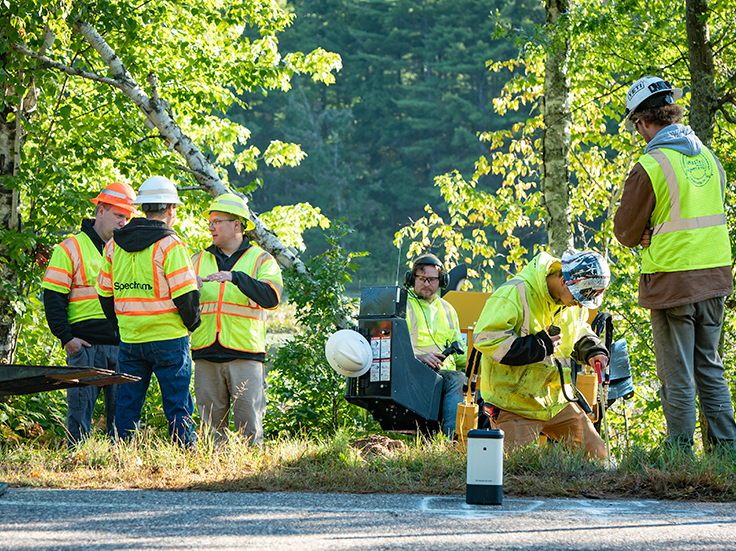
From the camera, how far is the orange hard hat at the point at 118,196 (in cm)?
699

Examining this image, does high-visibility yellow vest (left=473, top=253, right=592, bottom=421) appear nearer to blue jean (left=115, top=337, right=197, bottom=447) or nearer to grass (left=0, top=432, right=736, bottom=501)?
grass (left=0, top=432, right=736, bottom=501)

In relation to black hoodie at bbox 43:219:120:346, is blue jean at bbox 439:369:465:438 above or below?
below

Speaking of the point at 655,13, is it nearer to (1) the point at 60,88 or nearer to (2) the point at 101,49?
(2) the point at 101,49

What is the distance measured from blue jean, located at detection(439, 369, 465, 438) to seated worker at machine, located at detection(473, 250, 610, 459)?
66.7 inches

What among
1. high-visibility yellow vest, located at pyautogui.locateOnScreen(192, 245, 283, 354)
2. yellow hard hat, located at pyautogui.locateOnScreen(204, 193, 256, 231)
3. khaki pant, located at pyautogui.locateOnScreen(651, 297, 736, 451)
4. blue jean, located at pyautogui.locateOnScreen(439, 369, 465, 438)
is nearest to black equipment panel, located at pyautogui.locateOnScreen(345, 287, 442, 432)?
blue jean, located at pyautogui.locateOnScreen(439, 369, 465, 438)

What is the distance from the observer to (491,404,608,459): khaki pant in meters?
5.60

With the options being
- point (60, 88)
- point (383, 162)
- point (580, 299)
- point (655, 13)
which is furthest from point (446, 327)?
point (383, 162)

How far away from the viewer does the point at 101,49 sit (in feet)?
29.5

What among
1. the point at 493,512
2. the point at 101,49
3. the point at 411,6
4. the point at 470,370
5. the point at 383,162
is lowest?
the point at 493,512

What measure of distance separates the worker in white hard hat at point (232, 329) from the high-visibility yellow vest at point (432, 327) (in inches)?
67.8

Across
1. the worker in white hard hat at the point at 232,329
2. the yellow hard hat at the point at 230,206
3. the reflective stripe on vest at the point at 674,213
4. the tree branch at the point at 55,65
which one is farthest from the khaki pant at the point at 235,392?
the tree branch at the point at 55,65

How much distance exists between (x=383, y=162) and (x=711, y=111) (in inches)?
1866

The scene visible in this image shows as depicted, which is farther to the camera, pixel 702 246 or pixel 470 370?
pixel 470 370

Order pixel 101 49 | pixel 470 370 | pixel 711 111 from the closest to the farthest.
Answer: pixel 470 370
pixel 711 111
pixel 101 49
